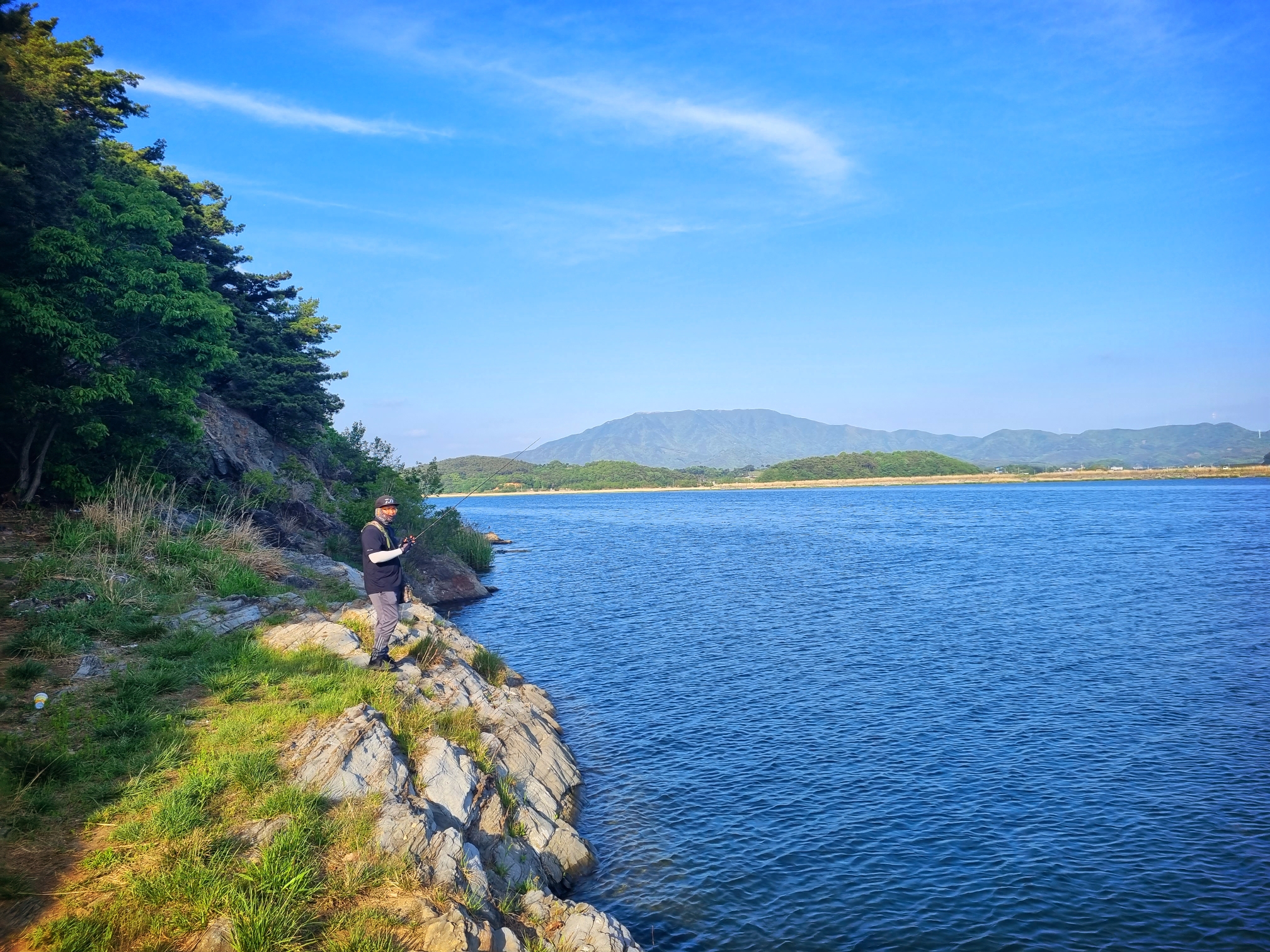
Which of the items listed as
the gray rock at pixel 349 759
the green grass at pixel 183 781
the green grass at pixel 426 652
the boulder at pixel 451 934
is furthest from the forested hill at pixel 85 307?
the boulder at pixel 451 934

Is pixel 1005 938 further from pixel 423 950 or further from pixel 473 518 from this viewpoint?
pixel 473 518

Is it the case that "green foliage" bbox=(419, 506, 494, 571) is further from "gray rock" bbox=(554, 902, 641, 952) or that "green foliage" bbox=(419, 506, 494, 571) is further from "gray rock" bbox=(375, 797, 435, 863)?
"gray rock" bbox=(554, 902, 641, 952)

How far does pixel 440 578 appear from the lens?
39406mm

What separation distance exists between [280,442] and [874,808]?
3532 centimetres

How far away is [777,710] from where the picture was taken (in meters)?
20.1

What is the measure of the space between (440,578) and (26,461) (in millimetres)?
22541

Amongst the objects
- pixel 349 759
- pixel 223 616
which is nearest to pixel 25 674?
pixel 223 616

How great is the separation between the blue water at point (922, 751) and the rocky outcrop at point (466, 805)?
1238mm

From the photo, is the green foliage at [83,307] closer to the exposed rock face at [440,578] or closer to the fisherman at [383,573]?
the fisherman at [383,573]

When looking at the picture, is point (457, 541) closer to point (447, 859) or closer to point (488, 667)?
point (488, 667)

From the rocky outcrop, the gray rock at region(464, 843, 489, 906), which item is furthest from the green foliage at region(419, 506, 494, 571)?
the gray rock at region(464, 843, 489, 906)

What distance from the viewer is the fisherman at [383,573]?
12.5m

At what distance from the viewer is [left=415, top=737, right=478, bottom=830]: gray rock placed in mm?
10016

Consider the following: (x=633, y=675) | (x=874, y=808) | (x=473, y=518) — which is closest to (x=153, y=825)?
(x=874, y=808)
